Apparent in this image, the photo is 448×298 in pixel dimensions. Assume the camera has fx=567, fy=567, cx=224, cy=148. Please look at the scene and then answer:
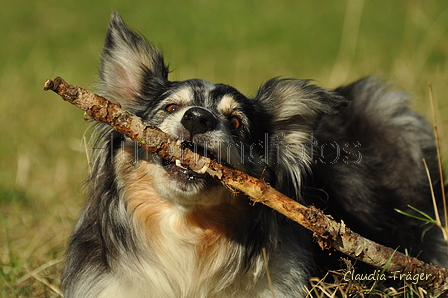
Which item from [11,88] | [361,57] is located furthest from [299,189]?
[361,57]

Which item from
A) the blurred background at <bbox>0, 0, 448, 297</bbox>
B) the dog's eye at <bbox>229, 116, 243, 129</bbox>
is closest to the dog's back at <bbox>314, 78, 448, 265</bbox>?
the blurred background at <bbox>0, 0, 448, 297</bbox>

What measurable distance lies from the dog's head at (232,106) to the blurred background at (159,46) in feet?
0.97

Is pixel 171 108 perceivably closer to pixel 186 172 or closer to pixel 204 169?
pixel 186 172

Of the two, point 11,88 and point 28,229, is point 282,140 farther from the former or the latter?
point 11,88

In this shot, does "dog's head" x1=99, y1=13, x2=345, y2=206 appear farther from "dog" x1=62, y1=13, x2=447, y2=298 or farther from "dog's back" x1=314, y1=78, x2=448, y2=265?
"dog's back" x1=314, y1=78, x2=448, y2=265

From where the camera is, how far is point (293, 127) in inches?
170

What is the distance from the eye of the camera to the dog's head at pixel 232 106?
400 cm

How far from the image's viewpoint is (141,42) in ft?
14.1

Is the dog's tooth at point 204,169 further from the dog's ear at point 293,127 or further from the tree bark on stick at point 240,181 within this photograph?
the dog's ear at point 293,127

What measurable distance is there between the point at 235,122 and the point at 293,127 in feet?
1.64

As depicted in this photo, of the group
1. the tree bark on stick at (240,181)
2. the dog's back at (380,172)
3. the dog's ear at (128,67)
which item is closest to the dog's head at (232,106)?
the dog's ear at (128,67)

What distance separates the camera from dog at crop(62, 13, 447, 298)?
148 inches

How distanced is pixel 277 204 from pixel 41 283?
234cm

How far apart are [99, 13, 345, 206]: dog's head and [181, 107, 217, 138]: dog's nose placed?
11 cm
